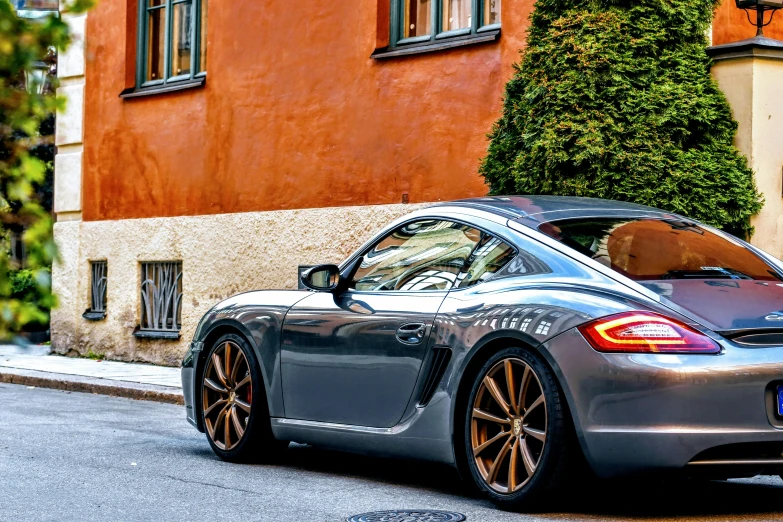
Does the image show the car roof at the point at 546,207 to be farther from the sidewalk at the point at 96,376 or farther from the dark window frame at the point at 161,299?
the dark window frame at the point at 161,299

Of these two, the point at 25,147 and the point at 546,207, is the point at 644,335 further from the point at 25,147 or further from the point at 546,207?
the point at 25,147

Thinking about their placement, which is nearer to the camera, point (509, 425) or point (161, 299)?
point (509, 425)

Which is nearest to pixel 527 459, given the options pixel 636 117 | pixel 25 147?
pixel 25 147

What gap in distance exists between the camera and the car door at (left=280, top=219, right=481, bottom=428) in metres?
6.64

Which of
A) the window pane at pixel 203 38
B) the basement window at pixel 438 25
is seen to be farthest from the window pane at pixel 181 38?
the basement window at pixel 438 25

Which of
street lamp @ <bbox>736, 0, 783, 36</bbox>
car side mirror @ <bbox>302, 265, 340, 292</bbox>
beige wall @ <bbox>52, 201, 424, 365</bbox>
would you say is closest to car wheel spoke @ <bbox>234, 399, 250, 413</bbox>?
car side mirror @ <bbox>302, 265, 340, 292</bbox>

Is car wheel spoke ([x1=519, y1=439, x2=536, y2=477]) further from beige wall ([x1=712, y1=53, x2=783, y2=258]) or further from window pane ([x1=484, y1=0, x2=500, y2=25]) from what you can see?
window pane ([x1=484, y1=0, x2=500, y2=25])

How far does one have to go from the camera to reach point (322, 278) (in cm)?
744

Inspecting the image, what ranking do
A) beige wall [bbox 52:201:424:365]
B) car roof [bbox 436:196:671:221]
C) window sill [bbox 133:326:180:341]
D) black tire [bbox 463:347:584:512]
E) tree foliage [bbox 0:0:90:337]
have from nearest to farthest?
tree foliage [bbox 0:0:90:337]
black tire [bbox 463:347:584:512]
car roof [bbox 436:196:671:221]
beige wall [bbox 52:201:424:365]
window sill [bbox 133:326:180:341]

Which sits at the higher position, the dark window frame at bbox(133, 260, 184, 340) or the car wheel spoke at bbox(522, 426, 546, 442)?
the dark window frame at bbox(133, 260, 184, 340)

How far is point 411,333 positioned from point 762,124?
199 inches

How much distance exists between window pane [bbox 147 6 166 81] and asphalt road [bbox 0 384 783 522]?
8.58m

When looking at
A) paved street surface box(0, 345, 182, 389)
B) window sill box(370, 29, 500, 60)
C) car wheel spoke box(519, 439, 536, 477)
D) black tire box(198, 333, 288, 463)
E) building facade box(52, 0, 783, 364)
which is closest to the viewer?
car wheel spoke box(519, 439, 536, 477)

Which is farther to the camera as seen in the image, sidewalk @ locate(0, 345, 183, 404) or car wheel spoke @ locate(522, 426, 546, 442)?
sidewalk @ locate(0, 345, 183, 404)
